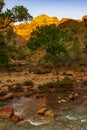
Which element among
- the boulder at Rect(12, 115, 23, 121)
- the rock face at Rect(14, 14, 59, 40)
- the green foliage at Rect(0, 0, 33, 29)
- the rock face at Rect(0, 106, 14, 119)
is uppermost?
the green foliage at Rect(0, 0, 33, 29)

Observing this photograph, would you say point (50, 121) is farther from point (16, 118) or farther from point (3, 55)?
point (3, 55)

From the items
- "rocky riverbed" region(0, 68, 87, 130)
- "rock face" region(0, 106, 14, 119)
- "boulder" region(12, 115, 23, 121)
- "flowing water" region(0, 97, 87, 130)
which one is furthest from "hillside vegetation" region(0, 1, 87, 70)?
"boulder" region(12, 115, 23, 121)

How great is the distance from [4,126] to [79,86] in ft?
55.7

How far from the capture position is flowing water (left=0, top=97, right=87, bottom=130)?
63.8ft

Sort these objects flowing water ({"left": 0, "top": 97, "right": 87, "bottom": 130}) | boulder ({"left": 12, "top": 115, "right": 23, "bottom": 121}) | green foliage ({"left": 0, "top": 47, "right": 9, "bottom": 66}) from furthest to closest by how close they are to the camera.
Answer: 1. green foliage ({"left": 0, "top": 47, "right": 9, "bottom": 66})
2. boulder ({"left": 12, "top": 115, "right": 23, "bottom": 121})
3. flowing water ({"left": 0, "top": 97, "right": 87, "bottom": 130})

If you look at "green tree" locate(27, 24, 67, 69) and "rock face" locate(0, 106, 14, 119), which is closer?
"rock face" locate(0, 106, 14, 119)

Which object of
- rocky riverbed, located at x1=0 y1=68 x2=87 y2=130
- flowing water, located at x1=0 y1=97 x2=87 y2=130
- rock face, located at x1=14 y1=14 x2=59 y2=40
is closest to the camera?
flowing water, located at x1=0 y1=97 x2=87 y2=130

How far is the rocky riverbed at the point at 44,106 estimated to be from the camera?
20062 mm

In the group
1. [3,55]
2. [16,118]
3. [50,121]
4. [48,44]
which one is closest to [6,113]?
[16,118]

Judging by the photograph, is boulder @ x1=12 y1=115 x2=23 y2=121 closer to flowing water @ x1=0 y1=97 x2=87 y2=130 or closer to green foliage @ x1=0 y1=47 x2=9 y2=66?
flowing water @ x1=0 y1=97 x2=87 y2=130

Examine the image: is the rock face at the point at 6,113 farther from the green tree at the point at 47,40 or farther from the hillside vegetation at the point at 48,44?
the green tree at the point at 47,40

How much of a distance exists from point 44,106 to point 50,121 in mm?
4875

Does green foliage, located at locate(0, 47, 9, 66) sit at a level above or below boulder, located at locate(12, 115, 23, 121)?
above

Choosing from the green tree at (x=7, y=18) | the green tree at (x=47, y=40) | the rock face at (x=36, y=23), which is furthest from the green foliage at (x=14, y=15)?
the rock face at (x=36, y=23)
